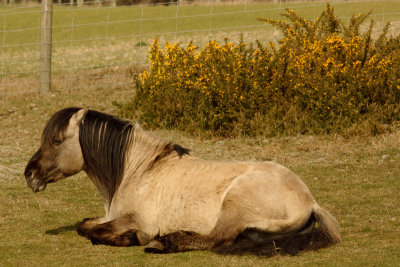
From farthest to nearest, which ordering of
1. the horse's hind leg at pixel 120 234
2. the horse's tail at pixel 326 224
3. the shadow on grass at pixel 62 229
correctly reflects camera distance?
the shadow on grass at pixel 62 229 < the horse's hind leg at pixel 120 234 < the horse's tail at pixel 326 224

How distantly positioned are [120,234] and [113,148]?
81 cm

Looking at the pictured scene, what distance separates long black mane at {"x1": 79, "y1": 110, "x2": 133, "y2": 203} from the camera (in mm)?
5891

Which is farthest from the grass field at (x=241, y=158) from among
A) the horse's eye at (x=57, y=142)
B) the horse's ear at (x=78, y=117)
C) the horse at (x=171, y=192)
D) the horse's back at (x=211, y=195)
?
the horse's ear at (x=78, y=117)

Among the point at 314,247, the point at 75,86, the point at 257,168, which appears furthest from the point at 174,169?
the point at 75,86

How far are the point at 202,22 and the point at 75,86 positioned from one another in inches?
728

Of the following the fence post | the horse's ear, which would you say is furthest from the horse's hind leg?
the fence post

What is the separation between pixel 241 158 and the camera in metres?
9.76

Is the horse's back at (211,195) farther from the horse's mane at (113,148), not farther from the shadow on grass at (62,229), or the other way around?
the shadow on grass at (62,229)

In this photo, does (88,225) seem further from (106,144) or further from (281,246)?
(281,246)

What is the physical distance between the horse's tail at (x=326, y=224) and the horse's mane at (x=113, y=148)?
4.67 ft

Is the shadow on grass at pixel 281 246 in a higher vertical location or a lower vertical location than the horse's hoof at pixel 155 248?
higher

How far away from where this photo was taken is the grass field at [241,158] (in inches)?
209

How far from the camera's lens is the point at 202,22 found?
109ft

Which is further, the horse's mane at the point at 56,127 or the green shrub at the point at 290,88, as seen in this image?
the green shrub at the point at 290,88
